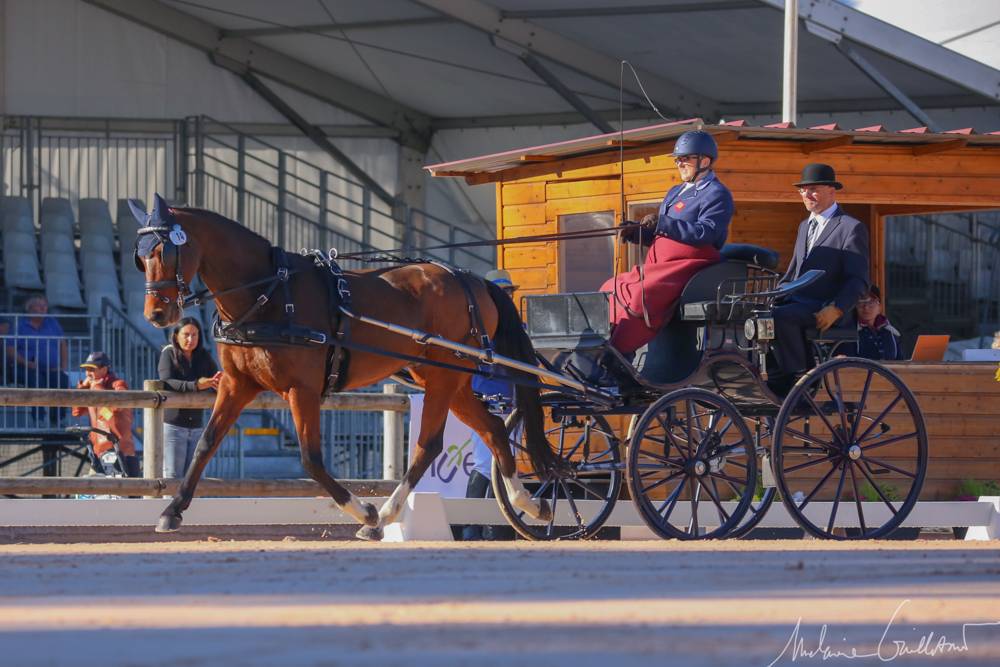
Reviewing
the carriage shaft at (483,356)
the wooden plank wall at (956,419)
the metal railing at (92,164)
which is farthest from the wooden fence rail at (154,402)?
the metal railing at (92,164)

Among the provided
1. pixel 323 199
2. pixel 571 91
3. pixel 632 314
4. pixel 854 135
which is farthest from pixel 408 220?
pixel 632 314

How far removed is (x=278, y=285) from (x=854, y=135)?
16.5 ft

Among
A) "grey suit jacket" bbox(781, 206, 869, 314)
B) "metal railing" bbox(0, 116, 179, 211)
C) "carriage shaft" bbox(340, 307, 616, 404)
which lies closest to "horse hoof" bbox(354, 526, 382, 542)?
"carriage shaft" bbox(340, 307, 616, 404)

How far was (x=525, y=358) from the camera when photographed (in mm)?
8336

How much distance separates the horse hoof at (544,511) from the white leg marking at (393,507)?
0.74 meters

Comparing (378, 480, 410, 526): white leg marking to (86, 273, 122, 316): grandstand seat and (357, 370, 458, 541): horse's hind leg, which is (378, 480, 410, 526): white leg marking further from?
(86, 273, 122, 316): grandstand seat

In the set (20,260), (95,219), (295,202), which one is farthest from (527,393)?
(295,202)

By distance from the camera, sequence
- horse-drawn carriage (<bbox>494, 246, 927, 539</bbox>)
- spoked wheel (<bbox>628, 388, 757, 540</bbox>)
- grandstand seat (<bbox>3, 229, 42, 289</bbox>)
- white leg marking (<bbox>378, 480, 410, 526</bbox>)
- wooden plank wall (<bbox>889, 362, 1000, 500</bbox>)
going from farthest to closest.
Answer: grandstand seat (<bbox>3, 229, 42, 289</bbox>) → wooden plank wall (<bbox>889, 362, 1000, 500</bbox>) → white leg marking (<bbox>378, 480, 410, 526</bbox>) → horse-drawn carriage (<bbox>494, 246, 927, 539</bbox>) → spoked wheel (<bbox>628, 388, 757, 540</bbox>)

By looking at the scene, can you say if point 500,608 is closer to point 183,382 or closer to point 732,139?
point 183,382

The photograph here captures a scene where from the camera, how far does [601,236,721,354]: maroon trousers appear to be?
761cm

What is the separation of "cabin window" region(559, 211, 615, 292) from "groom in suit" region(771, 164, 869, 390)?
3743mm

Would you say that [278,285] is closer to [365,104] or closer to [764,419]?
[764,419]

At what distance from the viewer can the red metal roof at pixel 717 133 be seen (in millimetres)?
10648

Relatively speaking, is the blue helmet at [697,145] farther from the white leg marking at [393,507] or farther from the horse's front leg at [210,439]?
the horse's front leg at [210,439]
